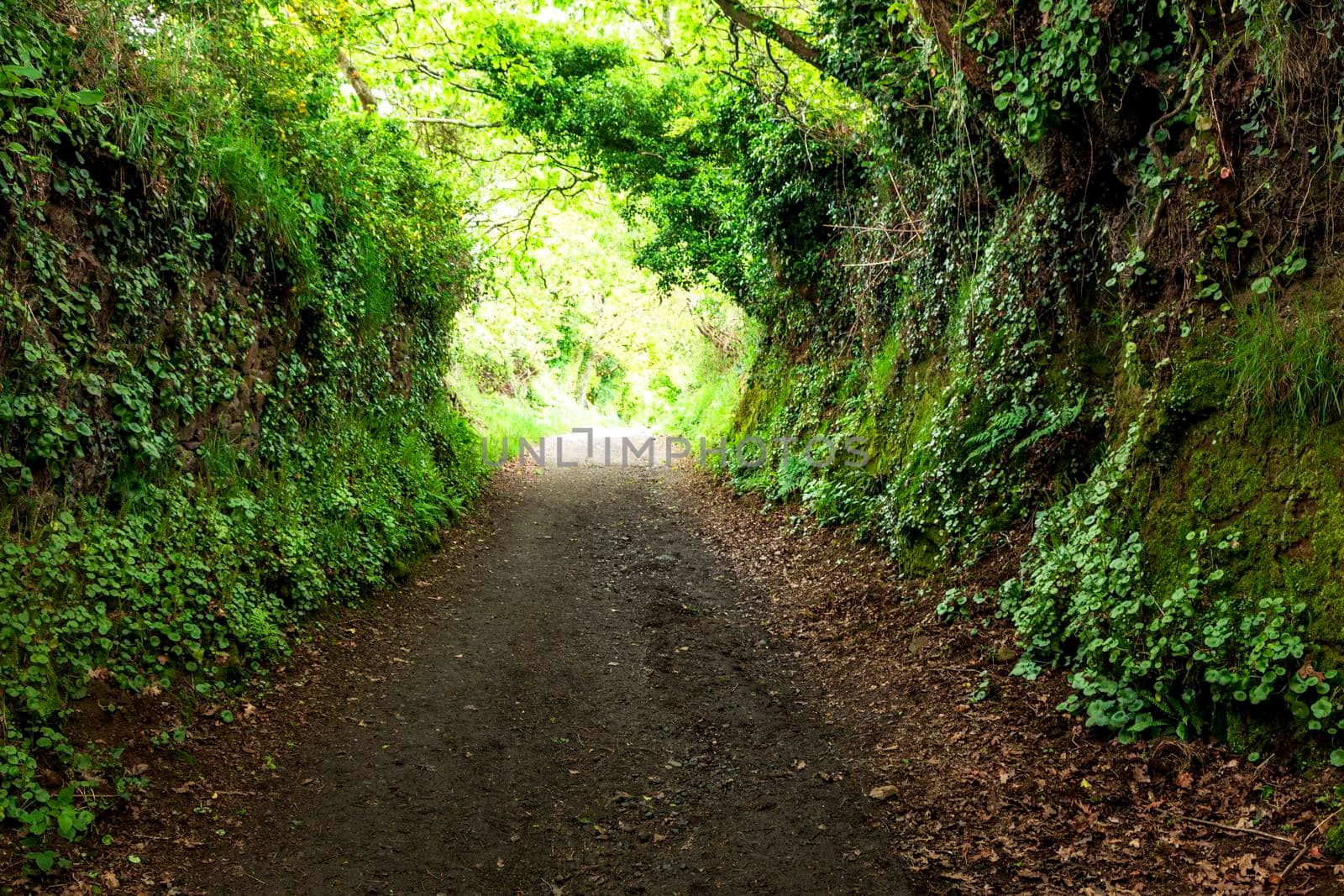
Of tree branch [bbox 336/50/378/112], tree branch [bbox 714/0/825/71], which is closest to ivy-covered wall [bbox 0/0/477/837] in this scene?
tree branch [bbox 336/50/378/112]

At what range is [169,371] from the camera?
5961mm

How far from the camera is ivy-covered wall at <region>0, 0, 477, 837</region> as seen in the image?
4645 millimetres

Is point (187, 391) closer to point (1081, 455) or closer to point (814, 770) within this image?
point (814, 770)

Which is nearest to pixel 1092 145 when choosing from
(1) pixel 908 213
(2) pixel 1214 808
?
(1) pixel 908 213

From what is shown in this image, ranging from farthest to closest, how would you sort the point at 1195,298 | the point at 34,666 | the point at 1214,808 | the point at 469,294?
the point at 469,294 < the point at 1195,298 < the point at 34,666 < the point at 1214,808

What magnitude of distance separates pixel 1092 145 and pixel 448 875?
23.5 feet

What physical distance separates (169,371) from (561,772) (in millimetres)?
4217

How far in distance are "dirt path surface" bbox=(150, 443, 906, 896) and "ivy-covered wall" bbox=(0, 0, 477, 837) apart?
0.91 m

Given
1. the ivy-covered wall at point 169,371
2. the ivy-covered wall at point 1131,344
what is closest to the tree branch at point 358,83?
the ivy-covered wall at point 169,371

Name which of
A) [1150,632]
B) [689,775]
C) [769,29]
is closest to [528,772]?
[689,775]

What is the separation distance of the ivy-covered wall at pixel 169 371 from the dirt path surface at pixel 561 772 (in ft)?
2.99

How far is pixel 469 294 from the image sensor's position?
15.0m

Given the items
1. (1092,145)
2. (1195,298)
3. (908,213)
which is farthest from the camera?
(908,213)

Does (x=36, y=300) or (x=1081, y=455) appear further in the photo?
(x=1081, y=455)
